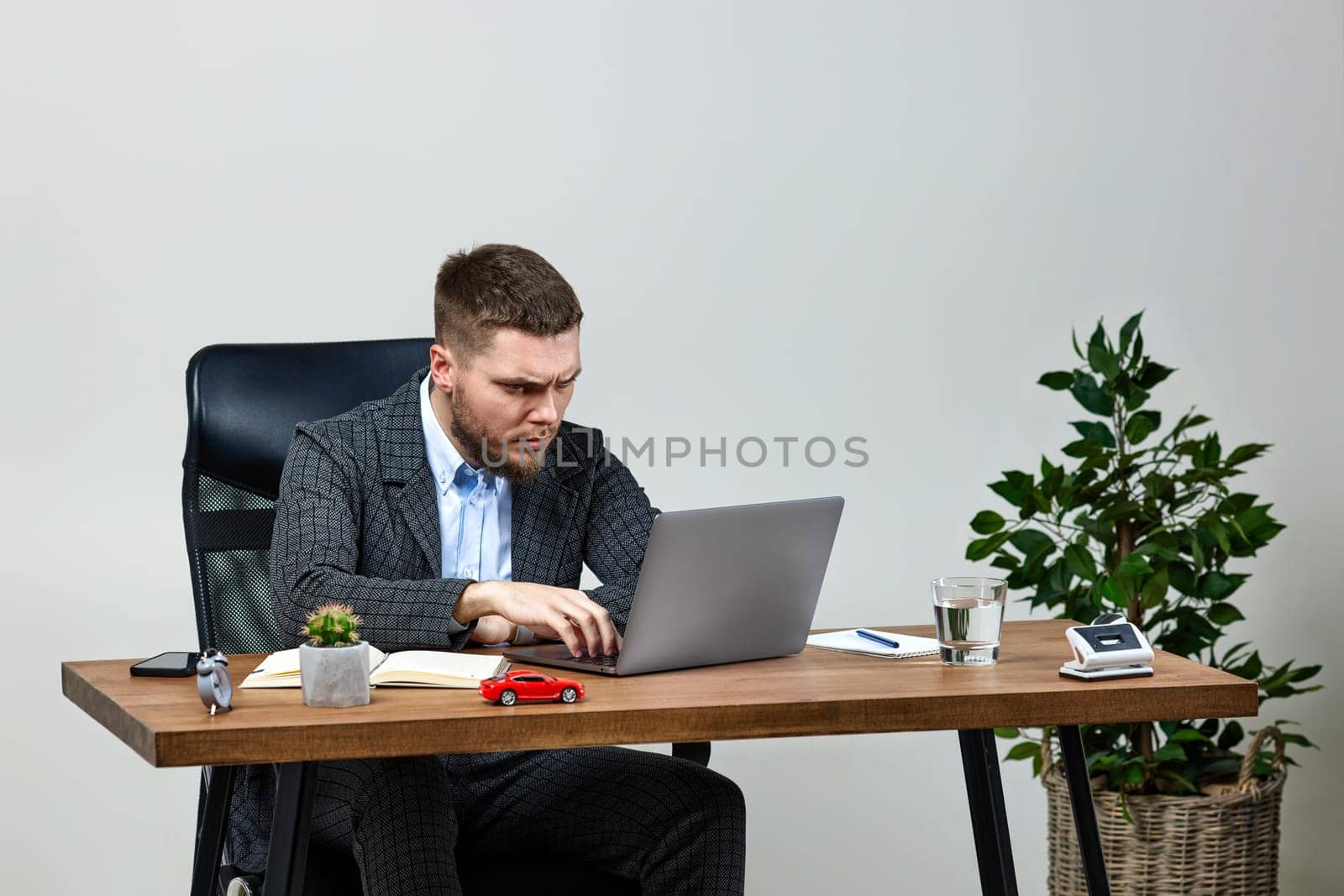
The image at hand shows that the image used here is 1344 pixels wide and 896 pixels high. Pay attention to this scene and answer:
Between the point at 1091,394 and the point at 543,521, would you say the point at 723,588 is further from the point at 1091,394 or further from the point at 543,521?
the point at 1091,394

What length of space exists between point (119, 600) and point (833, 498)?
6.00 ft

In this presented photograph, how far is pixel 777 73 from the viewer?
3455mm

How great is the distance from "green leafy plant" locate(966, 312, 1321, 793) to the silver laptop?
109 centimetres

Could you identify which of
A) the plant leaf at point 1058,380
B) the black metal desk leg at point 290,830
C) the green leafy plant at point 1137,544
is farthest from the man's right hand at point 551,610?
the plant leaf at point 1058,380

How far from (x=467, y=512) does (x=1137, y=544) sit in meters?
1.39

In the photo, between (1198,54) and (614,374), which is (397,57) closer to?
(614,374)

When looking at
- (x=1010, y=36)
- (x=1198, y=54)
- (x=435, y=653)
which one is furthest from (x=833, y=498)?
(x=1198, y=54)

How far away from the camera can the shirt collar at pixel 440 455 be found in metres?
2.14

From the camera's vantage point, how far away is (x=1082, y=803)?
6.19ft

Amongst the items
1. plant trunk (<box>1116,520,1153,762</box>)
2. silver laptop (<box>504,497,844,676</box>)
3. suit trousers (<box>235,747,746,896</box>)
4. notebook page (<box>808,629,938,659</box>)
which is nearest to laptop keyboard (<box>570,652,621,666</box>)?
silver laptop (<box>504,497,844,676</box>)

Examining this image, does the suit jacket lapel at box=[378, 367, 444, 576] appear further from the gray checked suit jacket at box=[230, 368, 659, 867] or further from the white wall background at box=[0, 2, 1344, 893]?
the white wall background at box=[0, 2, 1344, 893]

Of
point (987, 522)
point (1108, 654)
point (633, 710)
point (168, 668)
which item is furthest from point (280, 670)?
point (987, 522)

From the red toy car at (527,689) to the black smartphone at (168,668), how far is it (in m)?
0.36

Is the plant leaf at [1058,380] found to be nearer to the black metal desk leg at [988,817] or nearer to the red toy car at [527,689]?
the black metal desk leg at [988,817]
